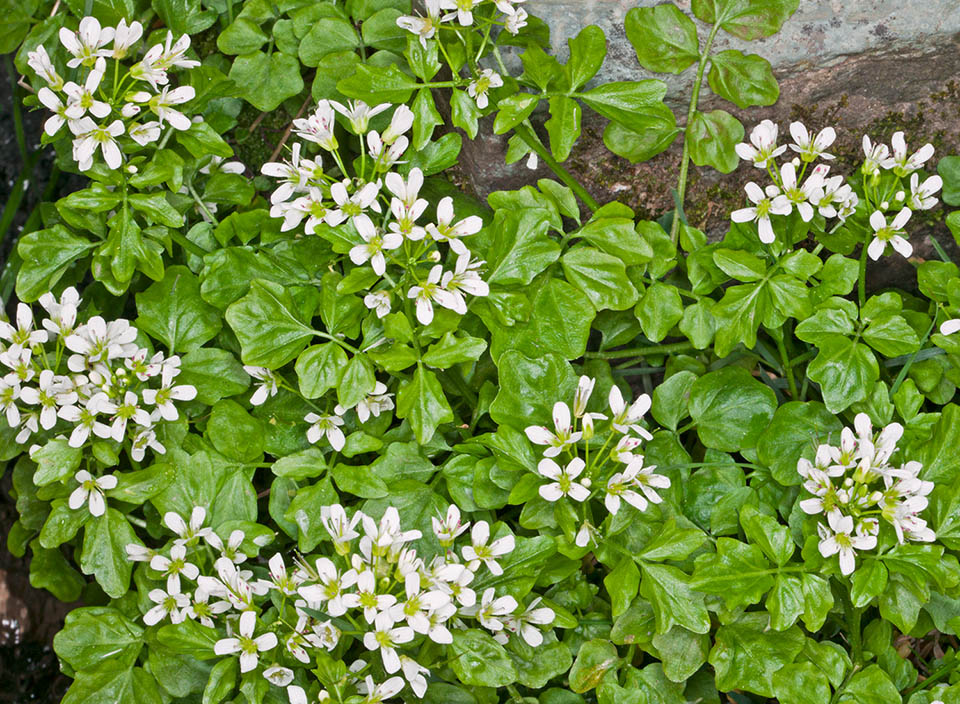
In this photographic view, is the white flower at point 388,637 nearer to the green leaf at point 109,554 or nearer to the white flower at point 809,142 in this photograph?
the green leaf at point 109,554

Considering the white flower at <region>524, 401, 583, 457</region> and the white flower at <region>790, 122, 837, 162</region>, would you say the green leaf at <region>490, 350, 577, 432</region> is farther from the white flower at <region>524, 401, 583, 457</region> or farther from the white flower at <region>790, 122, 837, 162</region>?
the white flower at <region>790, 122, 837, 162</region>

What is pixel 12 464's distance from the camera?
327cm

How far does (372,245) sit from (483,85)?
0.48m

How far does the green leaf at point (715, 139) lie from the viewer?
229 centimetres

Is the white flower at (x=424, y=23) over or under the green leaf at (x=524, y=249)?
over

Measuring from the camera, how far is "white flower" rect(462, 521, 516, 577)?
2020 millimetres

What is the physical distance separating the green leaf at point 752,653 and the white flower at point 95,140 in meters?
1.85

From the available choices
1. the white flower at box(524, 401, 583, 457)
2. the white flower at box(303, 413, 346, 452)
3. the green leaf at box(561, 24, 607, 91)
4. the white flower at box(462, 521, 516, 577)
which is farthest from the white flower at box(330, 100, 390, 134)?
the white flower at box(462, 521, 516, 577)

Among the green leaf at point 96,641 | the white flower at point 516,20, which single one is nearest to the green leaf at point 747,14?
the white flower at point 516,20

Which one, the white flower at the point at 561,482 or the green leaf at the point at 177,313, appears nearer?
the white flower at the point at 561,482

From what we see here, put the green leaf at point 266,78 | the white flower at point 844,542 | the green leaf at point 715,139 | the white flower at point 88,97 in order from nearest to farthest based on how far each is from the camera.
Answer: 1. the white flower at point 844,542
2. the white flower at point 88,97
3. the green leaf at point 715,139
4. the green leaf at point 266,78

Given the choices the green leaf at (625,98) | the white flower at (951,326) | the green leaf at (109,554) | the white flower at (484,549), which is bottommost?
the green leaf at (109,554)

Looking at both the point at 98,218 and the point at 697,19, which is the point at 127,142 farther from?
the point at 697,19

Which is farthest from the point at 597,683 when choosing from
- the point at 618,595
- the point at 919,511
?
the point at 919,511
